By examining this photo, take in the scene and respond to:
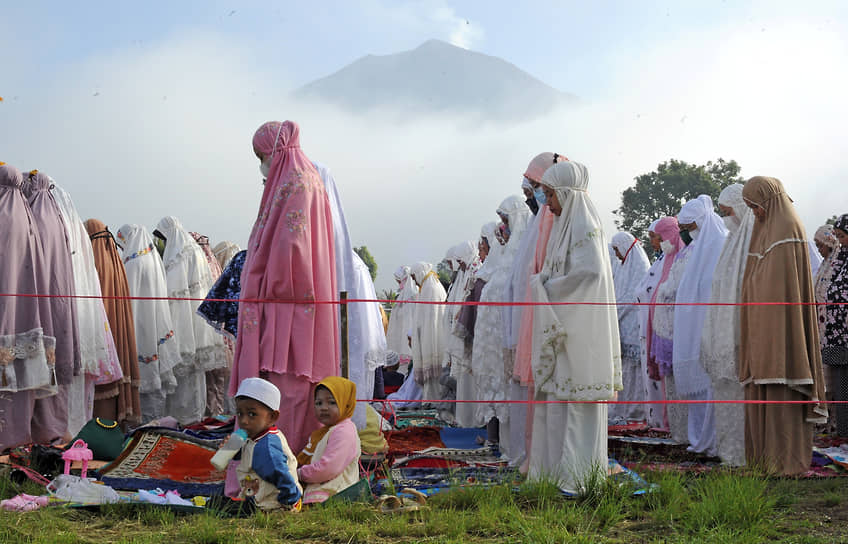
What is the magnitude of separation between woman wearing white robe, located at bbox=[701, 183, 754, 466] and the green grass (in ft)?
6.05

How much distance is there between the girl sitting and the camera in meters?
3.96

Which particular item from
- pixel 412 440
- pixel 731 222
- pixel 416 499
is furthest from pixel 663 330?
pixel 416 499

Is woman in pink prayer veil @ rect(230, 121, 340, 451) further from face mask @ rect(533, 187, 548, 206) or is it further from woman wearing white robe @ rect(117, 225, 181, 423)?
woman wearing white robe @ rect(117, 225, 181, 423)

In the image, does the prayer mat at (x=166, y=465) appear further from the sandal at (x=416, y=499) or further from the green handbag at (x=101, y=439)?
the sandal at (x=416, y=499)

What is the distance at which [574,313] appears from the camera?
4516mm

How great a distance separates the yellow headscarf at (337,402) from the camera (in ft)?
13.5

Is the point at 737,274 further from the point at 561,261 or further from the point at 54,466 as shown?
the point at 54,466

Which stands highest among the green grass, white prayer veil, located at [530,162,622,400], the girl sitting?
white prayer veil, located at [530,162,622,400]

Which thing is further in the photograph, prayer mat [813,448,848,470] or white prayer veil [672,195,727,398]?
white prayer veil [672,195,727,398]

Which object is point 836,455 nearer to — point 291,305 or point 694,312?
point 694,312

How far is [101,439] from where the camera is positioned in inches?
204

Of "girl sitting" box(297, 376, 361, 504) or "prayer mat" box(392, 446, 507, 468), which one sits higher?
"girl sitting" box(297, 376, 361, 504)

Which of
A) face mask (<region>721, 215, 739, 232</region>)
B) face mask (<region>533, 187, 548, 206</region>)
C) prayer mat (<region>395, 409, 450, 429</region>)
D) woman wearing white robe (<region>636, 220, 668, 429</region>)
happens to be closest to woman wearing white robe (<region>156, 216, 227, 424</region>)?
prayer mat (<region>395, 409, 450, 429</region>)

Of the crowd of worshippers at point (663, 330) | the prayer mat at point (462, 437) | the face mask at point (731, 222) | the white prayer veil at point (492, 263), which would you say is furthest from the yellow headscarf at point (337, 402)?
the face mask at point (731, 222)
